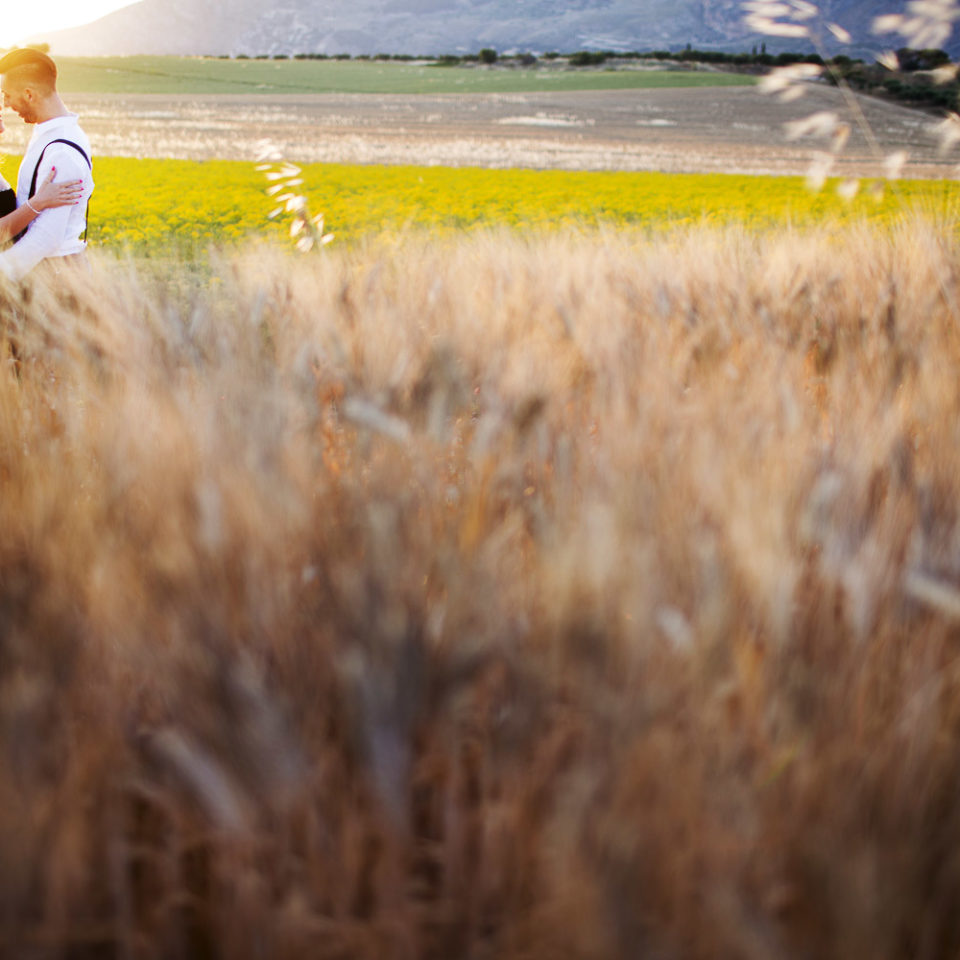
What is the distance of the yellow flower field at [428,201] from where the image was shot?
7.95 metres

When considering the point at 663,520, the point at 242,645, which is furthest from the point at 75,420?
the point at 663,520

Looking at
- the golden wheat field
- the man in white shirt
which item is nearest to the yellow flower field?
the man in white shirt

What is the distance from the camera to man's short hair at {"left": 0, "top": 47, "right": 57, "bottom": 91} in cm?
350

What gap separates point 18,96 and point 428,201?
768cm

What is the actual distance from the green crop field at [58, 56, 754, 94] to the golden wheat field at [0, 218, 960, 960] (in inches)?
2638

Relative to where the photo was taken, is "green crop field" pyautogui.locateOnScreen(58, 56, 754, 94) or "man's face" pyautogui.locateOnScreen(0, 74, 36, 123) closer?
"man's face" pyautogui.locateOnScreen(0, 74, 36, 123)

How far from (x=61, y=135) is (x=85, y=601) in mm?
3242

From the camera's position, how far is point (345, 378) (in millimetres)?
1651

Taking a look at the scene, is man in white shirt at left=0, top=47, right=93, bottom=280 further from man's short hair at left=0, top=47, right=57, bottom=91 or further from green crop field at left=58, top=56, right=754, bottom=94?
green crop field at left=58, top=56, right=754, bottom=94

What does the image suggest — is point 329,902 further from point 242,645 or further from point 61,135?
point 61,135

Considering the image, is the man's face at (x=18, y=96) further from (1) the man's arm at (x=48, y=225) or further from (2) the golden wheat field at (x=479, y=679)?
(2) the golden wheat field at (x=479, y=679)

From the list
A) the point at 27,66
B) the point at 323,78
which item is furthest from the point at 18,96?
the point at 323,78

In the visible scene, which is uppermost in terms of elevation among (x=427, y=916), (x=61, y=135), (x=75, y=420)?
(x=61, y=135)

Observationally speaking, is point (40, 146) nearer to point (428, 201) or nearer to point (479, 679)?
point (479, 679)
